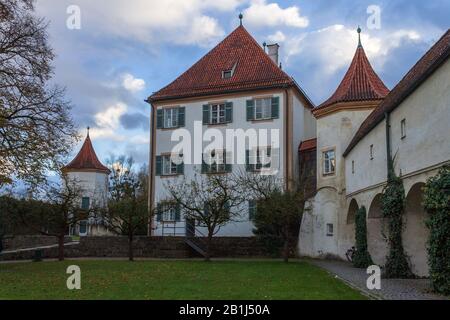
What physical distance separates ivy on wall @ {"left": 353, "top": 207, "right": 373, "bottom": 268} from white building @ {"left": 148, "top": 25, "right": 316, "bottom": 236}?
36.9 feet

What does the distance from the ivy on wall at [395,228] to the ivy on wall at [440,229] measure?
13.1 ft

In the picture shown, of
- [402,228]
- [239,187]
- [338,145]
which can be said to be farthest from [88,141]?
[402,228]

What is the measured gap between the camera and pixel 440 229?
12.9m

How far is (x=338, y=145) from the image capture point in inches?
1077

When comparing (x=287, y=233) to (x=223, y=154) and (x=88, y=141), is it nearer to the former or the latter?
(x=223, y=154)

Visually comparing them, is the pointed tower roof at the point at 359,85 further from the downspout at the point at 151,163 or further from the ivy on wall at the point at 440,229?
the ivy on wall at the point at 440,229

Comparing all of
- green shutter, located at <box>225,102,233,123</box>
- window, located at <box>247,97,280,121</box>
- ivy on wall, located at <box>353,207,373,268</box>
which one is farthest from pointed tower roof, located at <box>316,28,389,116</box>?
green shutter, located at <box>225,102,233,123</box>

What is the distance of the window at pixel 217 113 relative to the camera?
3588 centimetres

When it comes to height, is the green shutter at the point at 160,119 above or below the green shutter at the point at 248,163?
above

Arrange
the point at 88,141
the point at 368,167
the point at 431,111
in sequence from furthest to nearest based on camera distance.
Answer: the point at 88,141
the point at 368,167
the point at 431,111

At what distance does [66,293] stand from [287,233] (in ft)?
48.3

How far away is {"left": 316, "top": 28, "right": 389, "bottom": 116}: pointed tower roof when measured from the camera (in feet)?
88.4

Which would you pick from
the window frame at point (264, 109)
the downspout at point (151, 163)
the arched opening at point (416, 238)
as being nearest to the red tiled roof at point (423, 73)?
the arched opening at point (416, 238)

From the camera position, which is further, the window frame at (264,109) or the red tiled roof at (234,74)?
the red tiled roof at (234,74)
